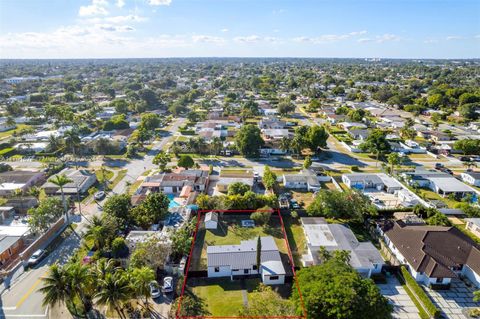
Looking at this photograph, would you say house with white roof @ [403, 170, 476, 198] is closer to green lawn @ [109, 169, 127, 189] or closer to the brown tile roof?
the brown tile roof

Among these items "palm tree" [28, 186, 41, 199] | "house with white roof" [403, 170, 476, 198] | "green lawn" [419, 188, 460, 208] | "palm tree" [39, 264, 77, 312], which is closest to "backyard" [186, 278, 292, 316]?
"palm tree" [39, 264, 77, 312]

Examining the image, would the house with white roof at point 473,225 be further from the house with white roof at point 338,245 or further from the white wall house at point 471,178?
the white wall house at point 471,178

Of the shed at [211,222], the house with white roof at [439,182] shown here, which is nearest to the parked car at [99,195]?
the shed at [211,222]

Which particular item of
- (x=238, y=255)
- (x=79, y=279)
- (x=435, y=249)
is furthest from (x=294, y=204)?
(x=79, y=279)

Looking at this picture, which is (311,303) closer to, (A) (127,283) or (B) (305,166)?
(A) (127,283)

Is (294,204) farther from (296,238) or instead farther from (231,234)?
(231,234)

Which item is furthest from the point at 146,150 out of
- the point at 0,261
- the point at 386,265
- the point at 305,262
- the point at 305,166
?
the point at 386,265

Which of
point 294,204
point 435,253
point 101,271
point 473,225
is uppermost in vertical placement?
point 101,271
